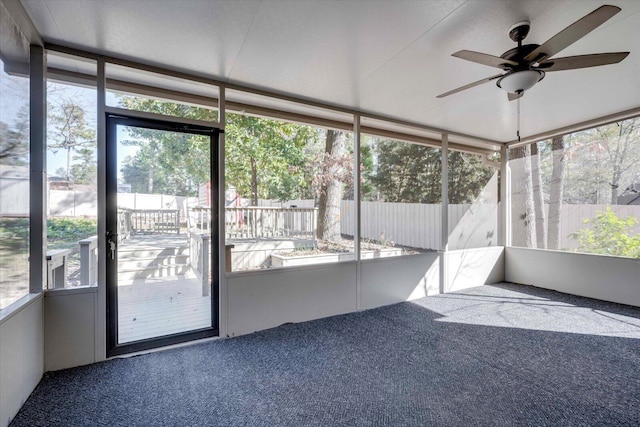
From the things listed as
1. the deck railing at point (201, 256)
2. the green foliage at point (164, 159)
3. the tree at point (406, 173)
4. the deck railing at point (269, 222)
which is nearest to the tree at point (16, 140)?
the green foliage at point (164, 159)

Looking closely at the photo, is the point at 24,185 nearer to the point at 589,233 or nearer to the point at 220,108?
the point at 220,108

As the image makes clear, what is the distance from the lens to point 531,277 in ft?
17.7

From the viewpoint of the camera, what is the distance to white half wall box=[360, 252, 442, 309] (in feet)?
13.5

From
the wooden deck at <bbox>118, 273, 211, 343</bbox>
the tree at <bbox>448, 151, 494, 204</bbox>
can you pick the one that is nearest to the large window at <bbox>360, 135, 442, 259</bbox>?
the tree at <bbox>448, 151, 494, 204</bbox>

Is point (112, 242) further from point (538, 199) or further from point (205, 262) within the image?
point (538, 199)

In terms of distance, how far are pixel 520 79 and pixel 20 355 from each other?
3.96m

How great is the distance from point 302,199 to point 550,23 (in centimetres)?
407

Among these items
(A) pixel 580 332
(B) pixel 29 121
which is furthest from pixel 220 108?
(A) pixel 580 332

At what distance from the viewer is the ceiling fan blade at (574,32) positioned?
1.62 metres

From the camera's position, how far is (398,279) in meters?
4.42

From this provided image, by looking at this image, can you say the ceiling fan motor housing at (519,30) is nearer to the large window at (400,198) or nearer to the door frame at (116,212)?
the door frame at (116,212)

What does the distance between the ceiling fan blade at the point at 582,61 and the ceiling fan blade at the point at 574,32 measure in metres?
0.09

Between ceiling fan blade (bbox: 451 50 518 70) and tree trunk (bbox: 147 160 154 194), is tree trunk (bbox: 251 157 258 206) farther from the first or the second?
ceiling fan blade (bbox: 451 50 518 70)

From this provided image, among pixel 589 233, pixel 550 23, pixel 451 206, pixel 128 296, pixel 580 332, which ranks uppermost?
pixel 550 23
